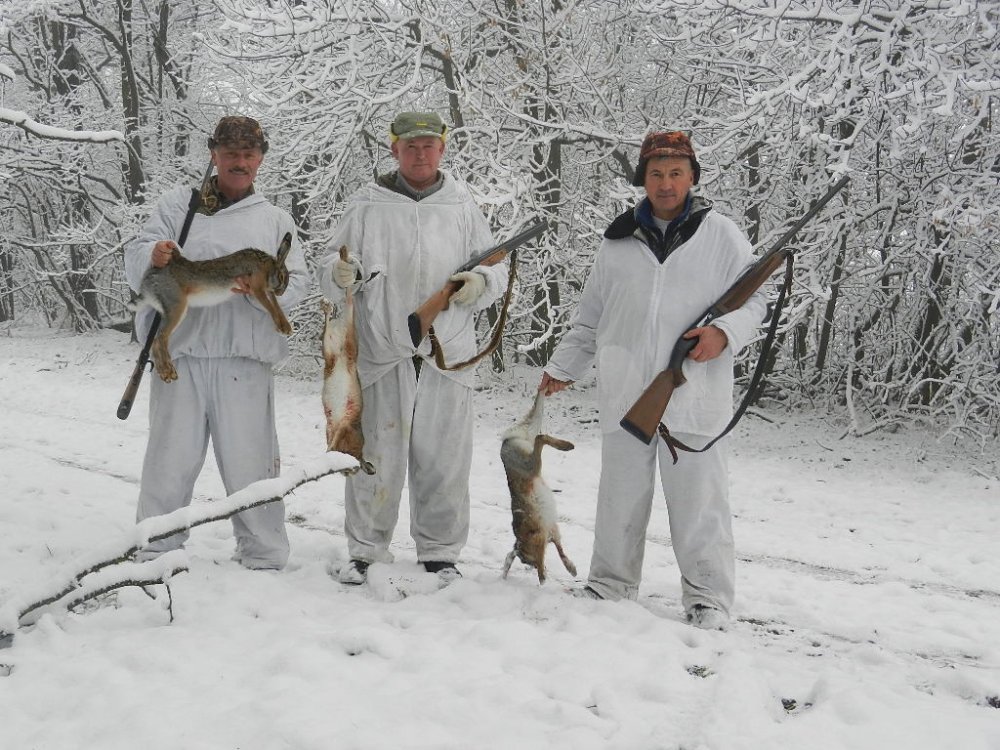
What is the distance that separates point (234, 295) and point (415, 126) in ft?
3.50

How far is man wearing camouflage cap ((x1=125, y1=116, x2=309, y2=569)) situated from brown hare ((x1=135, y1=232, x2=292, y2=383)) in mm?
85

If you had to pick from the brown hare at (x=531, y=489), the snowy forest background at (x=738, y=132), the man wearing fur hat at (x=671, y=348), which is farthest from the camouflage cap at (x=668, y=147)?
the snowy forest background at (x=738, y=132)

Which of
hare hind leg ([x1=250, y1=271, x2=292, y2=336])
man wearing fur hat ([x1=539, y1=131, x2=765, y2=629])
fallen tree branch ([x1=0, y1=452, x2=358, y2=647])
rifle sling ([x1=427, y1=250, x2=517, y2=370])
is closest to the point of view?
fallen tree branch ([x1=0, y1=452, x2=358, y2=647])

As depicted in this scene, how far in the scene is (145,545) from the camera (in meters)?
2.67

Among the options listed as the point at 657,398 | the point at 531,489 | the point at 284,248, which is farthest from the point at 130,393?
the point at 657,398

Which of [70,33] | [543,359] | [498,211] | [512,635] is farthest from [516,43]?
[70,33]

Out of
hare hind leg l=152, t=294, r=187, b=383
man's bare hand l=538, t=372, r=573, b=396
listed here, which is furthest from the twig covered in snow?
man's bare hand l=538, t=372, r=573, b=396

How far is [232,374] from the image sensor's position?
3.66 meters

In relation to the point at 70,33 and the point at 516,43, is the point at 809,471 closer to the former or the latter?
the point at 516,43

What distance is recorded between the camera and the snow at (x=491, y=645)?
227cm

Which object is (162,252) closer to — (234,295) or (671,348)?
(234,295)

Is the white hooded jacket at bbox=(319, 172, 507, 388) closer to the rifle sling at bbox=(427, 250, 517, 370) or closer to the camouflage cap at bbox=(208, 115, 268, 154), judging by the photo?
the rifle sling at bbox=(427, 250, 517, 370)

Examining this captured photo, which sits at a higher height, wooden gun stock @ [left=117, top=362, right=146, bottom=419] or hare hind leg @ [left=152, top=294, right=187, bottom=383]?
hare hind leg @ [left=152, top=294, right=187, bottom=383]

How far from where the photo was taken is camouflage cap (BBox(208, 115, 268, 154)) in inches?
139
